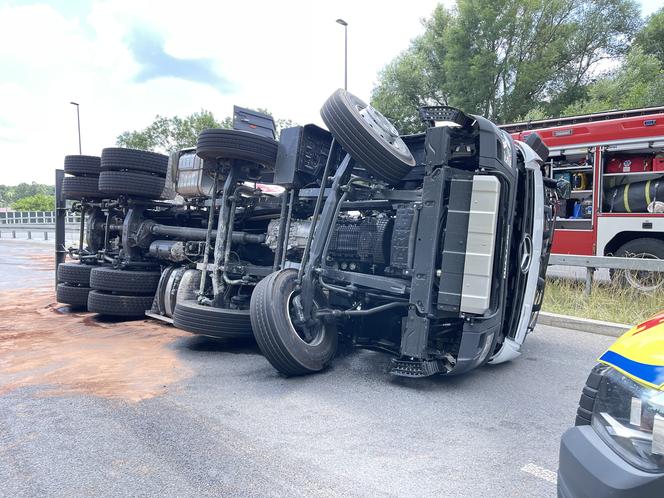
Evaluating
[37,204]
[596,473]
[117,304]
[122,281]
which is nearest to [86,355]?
[117,304]

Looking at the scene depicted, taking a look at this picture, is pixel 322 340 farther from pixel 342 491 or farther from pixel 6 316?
pixel 6 316

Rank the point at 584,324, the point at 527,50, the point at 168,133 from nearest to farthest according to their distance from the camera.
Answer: the point at 584,324 < the point at 527,50 < the point at 168,133

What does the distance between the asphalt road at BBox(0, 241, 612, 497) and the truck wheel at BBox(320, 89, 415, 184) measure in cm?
174

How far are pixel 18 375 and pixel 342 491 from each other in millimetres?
3238

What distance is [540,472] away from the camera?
8.36 feet

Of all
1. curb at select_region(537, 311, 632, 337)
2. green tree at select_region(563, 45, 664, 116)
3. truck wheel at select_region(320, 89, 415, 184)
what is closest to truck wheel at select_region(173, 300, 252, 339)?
truck wheel at select_region(320, 89, 415, 184)

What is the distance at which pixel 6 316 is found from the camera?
677 centimetres

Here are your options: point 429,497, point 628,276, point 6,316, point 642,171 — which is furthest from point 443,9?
point 429,497

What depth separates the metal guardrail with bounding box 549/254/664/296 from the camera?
593 centimetres

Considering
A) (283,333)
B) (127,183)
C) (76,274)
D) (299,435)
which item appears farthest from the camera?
(76,274)

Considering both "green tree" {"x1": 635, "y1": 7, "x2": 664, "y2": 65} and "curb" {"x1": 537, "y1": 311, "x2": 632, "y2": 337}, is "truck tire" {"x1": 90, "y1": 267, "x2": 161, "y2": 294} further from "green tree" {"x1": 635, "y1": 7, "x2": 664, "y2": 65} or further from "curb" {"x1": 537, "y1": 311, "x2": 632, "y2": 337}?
"green tree" {"x1": 635, "y1": 7, "x2": 664, "y2": 65}

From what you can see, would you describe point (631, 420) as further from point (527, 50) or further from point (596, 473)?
point (527, 50)

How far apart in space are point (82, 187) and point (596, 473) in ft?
24.7

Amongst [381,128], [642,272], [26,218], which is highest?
[381,128]
